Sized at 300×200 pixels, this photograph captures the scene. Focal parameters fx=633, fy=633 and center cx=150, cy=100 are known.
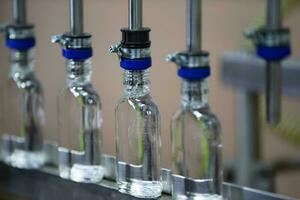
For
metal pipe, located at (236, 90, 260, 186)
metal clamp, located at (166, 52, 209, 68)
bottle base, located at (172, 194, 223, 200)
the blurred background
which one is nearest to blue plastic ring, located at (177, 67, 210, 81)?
metal clamp, located at (166, 52, 209, 68)

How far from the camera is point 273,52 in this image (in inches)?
27.2

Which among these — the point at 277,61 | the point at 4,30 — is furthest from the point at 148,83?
the point at 4,30

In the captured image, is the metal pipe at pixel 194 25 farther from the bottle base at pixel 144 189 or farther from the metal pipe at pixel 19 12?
the metal pipe at pixel 19 12

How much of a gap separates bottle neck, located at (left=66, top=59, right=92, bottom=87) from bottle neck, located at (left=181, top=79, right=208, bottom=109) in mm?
145

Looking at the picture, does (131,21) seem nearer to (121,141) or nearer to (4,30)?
(121,141)

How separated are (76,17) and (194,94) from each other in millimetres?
188

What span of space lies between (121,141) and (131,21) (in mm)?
153

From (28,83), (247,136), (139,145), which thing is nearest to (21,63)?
(28,83)

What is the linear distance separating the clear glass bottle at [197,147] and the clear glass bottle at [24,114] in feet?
0.85

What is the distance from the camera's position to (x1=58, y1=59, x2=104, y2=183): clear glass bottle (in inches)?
32.6

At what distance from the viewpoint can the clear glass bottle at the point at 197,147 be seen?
73 cm

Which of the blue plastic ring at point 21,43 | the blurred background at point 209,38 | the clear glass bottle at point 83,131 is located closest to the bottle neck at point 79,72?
the clear glass bottle at point 83,131

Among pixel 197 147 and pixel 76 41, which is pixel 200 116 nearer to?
pixel 197 147

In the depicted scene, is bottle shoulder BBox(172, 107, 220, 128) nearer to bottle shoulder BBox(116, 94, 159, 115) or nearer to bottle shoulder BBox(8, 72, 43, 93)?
bottle shoulder BBox(116, 94, 159, 115)
